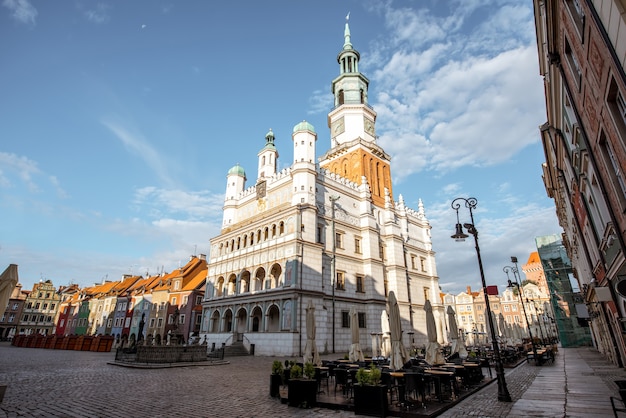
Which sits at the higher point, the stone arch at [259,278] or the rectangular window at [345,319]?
the stone arch at [259,278]

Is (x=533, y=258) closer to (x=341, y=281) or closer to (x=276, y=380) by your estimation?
(x=341, y=281)

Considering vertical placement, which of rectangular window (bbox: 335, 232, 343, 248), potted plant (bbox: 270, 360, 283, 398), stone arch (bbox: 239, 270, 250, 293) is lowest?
potted plant (bbox: 270, 360, 283, 398)

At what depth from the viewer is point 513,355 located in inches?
885

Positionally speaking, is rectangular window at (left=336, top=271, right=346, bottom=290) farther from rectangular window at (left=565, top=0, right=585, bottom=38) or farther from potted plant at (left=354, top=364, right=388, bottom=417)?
rectangular window at (left=565, top=0, right=585, bottom=38)

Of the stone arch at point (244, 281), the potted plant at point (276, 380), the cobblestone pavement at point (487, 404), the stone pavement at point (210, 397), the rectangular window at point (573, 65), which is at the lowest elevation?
the cobblestone pavement at point (487, 404)

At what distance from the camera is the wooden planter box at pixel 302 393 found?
9492mm

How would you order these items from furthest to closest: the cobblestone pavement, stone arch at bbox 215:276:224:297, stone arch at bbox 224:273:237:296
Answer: stone arch at bbox 215:276:224:297
stone arch at bbox 224:273:237:296
the cobblestone pavement

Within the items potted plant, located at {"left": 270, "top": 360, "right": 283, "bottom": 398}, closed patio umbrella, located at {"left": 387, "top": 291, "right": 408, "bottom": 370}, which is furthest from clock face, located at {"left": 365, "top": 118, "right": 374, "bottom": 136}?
potted plant, located at {"left": 270, "top": 360, "right": 283, "bottom": 398}

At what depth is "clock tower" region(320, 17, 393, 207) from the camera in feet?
144

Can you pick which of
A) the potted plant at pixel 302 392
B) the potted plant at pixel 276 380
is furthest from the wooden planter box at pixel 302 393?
the potted plant at pixel 276 380

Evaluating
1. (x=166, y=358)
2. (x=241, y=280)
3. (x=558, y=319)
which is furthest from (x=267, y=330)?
(x=558, y=319)

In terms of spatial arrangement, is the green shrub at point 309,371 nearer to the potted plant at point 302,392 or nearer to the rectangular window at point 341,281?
the potted plant at point 302,392

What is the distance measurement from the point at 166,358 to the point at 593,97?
2467 cm

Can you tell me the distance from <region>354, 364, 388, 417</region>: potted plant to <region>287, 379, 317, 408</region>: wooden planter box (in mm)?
1539
